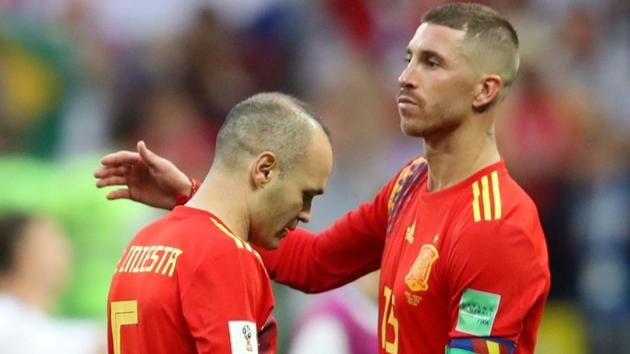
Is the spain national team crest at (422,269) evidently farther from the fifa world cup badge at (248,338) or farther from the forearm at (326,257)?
the fifa world cup badge at (248,338)

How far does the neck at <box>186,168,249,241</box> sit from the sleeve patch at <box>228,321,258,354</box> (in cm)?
34

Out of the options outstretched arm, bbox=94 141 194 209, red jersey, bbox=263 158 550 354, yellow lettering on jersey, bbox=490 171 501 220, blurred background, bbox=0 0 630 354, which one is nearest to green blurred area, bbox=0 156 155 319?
blurred background, bbox=0 0 630 354

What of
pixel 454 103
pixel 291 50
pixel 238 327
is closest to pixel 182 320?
pixel 238 327

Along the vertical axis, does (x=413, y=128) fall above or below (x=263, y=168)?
above

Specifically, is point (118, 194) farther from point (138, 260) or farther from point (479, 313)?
point (479, 313)

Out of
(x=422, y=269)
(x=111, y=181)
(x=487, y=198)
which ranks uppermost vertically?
(x=111, y=181)

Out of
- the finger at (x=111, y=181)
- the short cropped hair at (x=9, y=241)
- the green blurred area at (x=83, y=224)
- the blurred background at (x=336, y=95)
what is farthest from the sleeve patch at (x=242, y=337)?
the blurred background at (x=336, y=95)

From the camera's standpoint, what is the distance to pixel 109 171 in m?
5.52

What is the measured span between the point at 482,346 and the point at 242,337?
2.65ft

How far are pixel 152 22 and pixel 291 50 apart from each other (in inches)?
45.2

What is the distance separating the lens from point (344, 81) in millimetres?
11258

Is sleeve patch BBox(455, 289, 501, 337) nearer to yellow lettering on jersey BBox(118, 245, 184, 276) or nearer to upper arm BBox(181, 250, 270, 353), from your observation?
upper arm BBox(181, 250, 270, 353)

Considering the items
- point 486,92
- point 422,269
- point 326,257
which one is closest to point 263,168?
point 422,269

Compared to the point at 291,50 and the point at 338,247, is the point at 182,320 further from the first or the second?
the point at 291,50
